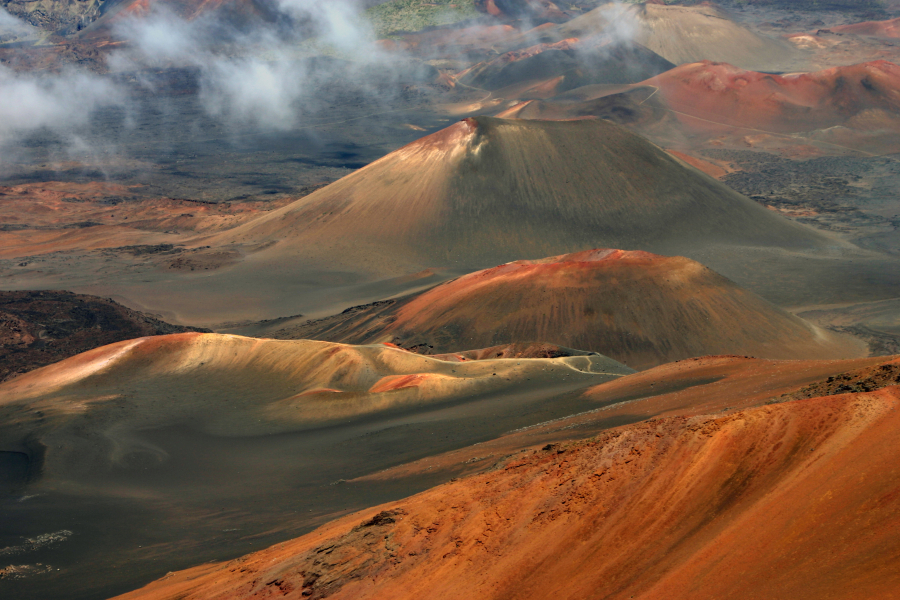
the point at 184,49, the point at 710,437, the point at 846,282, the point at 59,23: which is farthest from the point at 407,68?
the point at 710,437

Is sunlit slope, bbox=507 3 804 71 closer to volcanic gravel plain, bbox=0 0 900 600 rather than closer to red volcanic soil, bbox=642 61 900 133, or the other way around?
volcanic gravel plain, bbox=0 0 900 600

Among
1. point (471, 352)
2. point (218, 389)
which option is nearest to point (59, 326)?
point (218, 389)

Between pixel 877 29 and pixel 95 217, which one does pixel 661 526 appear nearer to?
pixel 95 217

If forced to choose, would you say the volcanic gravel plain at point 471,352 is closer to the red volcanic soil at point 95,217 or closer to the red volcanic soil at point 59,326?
the red volcanic soil at point 59,326

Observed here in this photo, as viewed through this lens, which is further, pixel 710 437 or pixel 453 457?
pixel 453 457

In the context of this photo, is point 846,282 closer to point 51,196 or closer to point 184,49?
point 51,196

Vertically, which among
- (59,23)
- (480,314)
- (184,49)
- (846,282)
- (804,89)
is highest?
(59,23)
